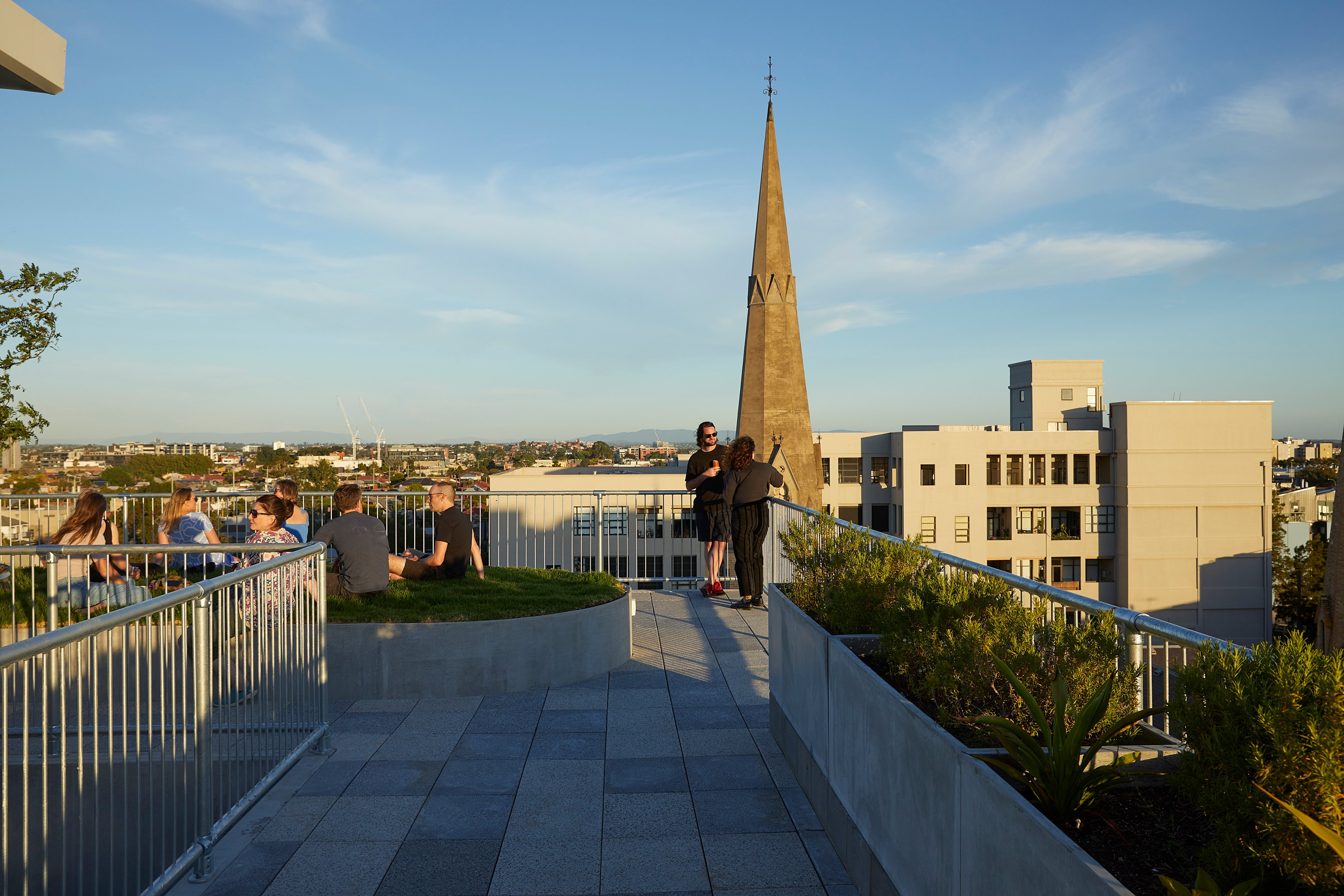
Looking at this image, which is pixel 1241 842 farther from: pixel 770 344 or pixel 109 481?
pixel 770 344

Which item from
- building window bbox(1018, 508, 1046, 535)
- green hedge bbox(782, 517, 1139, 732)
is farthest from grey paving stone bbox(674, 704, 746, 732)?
building window bbox(1018, 508, 1046, 535)

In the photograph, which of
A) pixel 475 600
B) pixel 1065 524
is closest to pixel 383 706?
pixel 475 600

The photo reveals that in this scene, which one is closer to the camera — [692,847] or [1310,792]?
[1310,792]

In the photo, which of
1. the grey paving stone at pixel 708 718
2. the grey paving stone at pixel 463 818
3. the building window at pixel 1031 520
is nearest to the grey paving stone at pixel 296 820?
the grey paving stone at pixel 463 818

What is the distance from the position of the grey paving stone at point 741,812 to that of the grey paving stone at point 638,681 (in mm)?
2303

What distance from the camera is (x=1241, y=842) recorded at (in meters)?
1.86

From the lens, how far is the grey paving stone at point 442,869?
11.8 ft

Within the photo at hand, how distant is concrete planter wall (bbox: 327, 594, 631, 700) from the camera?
6496mm

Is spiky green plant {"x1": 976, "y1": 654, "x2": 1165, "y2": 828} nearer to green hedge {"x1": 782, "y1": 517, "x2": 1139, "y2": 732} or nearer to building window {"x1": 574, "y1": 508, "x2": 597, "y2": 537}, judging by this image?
green hedge {"x1": 782, "y1": 517, "x2": 1139, "y2": 732}

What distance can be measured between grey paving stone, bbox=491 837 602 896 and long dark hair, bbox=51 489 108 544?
213 inches

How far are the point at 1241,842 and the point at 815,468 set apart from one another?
Answer: 31181 millimetres

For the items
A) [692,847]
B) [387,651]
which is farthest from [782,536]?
[387,651]

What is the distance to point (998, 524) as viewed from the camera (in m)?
66.9

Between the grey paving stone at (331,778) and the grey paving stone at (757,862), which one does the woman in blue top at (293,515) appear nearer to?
the grey paving stone at (331,778)
